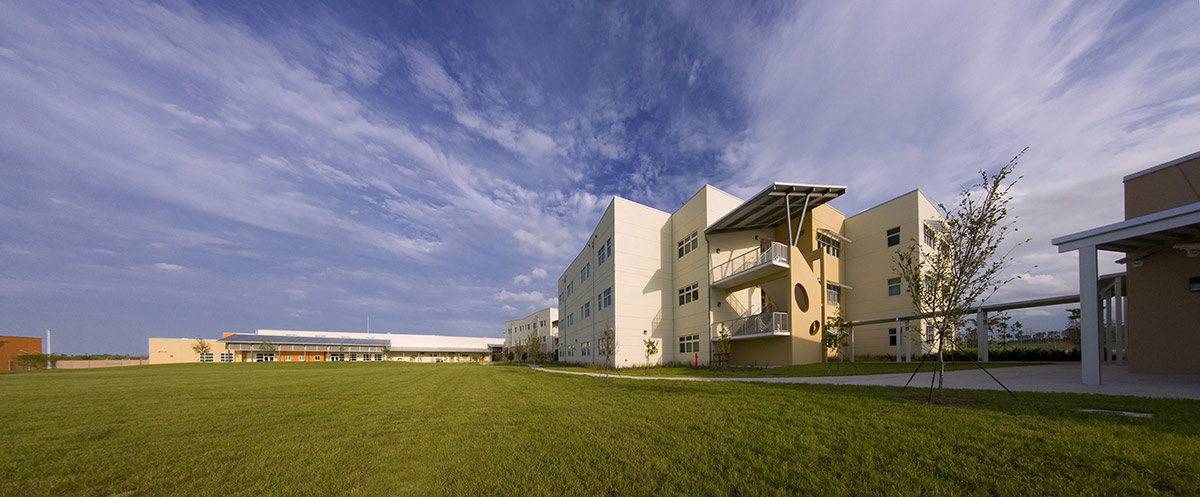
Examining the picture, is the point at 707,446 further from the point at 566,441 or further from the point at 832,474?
the point at 566,441

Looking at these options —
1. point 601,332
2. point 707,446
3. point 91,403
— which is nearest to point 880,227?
point 601,332

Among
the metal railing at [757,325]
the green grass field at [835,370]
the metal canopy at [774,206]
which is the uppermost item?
the metal canopy at [774,206]

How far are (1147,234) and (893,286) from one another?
16.7 meters

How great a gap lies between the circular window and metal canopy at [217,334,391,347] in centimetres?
7917

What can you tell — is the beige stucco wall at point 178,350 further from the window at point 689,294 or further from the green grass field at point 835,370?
the green grass field at point 835,370

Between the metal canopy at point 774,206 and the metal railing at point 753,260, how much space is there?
1.89 m

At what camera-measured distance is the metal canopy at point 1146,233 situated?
30.5ft

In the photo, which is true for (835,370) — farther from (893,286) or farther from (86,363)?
(86,363)

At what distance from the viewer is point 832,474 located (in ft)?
13.3

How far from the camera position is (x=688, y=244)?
2934 cm

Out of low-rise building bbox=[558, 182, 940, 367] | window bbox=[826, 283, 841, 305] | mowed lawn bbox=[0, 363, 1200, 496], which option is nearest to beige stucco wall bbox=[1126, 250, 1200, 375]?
low-rise building bbox=[558, 182, 940, 367]

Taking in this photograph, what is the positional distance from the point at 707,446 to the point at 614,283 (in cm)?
2404

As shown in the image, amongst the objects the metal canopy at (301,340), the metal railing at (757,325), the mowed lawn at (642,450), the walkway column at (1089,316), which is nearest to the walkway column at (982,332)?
A: the metal railing at (757,325)

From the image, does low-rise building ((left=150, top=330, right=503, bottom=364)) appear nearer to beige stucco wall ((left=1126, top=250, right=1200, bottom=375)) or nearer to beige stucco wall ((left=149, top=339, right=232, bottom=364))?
beige stucco wall ((left=149, top=339, right=232, bottom=364))
